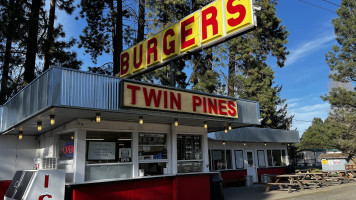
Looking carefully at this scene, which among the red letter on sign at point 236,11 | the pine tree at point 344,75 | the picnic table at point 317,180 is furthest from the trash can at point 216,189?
the pine tree at point 344,75

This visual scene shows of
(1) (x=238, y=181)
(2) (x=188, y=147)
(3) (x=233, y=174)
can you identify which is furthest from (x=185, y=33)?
(3) (x=233, y=174)

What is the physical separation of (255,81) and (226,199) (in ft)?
50.0

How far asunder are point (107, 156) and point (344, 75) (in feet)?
95.8

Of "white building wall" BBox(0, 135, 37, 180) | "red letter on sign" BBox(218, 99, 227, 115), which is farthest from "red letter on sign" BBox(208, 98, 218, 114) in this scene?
"white building wall" BBox(0, 135, 37, 180)

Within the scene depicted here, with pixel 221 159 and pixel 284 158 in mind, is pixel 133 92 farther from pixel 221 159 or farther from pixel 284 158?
pixel 284 158

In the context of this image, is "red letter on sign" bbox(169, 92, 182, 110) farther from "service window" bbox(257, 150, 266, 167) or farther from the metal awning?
"service window" bbox(257, 150, 266, 167)

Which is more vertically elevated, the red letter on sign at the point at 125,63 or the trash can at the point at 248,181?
the red letter on sign at the point at 125,63

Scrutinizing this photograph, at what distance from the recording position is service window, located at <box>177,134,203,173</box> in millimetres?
10844

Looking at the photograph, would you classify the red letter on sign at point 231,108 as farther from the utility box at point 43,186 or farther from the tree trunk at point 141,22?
the tree trunk at point 141,22

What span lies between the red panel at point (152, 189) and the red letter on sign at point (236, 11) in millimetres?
5598

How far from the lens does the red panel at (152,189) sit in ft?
27.2

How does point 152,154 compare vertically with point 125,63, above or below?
below

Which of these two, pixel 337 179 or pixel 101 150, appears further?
pixel 337 179

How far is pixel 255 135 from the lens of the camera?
2030 centimetres
